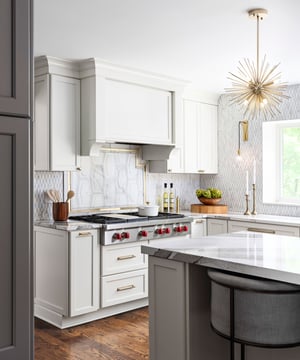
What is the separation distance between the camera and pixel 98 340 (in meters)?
3.63

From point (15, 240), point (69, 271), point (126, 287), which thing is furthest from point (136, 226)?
point (15, 240)

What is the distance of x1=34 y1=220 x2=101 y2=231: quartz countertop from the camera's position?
3.92 m

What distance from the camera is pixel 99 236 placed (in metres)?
4.09

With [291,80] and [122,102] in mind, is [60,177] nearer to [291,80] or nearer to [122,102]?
[122,102]

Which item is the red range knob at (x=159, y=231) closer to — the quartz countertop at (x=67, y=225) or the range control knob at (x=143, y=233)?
the range control knob at (x=143, y=233)

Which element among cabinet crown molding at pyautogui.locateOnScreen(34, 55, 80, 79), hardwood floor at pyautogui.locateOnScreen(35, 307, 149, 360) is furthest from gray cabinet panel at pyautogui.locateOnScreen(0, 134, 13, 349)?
cabinet crown molding at pyautogui.locateOnScreen(34, 55, 80, 79)

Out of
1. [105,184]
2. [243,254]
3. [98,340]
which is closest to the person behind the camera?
[243,254]

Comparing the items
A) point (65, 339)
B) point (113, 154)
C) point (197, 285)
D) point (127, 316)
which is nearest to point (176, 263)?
point (197, 285)

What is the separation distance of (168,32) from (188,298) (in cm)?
197

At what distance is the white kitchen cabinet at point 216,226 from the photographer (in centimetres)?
501

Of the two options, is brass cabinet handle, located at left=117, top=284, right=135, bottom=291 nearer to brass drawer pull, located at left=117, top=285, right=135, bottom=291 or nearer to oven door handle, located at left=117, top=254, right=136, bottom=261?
brass drawer pull, located at left=117, top=285, right=135, bottom=291

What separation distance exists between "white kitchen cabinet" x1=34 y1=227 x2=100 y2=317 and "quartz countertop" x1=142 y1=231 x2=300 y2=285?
139 centimetres

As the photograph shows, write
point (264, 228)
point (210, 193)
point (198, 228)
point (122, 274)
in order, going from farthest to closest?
point (210, 193), point (198, 228), point (264, 228), point (122, 274)

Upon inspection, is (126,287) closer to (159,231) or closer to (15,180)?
(159,231)
